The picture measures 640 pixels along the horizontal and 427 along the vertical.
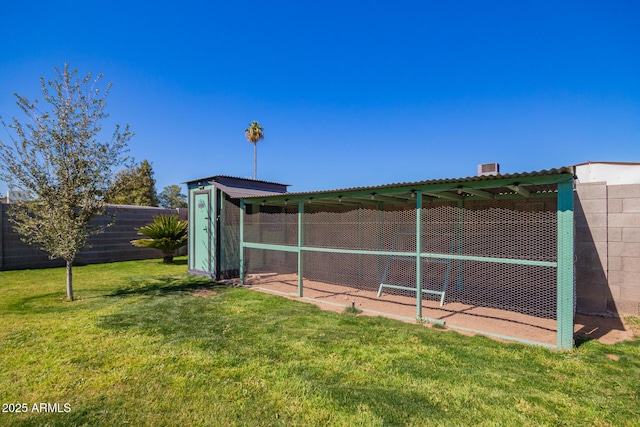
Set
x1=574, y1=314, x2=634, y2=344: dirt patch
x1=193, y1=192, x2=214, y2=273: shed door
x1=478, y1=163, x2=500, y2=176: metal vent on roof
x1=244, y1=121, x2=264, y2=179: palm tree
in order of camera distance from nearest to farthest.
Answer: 1. x1=574, y1=314, x2=634, y2=344: dirt patch
2. x1=478, y1=163, x2=500, y2=176: metal vent on roof
3. x1=193, y1=192, x2=214, y2=273: shed door
4. x1=244, y1=121, x2=264, y2=179: palm tree

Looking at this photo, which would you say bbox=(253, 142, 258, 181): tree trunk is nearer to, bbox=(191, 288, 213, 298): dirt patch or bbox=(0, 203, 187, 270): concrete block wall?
bbox=(0, 203, 187, 270): concrete block wall

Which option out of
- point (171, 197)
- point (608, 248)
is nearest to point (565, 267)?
point (608, 248)

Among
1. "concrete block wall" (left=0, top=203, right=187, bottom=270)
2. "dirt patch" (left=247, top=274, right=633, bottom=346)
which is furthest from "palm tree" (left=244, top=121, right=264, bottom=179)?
"dirt patch" (left=247, top=274, right=633, bottom=346)

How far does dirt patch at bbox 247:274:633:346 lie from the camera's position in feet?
12.8

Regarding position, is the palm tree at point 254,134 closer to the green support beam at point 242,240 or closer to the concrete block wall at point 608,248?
the green support beam at point 242,240

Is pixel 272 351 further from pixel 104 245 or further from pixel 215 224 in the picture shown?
pixel 104 245

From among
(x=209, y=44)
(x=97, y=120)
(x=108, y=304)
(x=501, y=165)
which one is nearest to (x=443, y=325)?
(x=501, y=165)

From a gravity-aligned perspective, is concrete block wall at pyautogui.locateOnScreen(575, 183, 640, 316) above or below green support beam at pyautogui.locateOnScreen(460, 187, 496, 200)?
below

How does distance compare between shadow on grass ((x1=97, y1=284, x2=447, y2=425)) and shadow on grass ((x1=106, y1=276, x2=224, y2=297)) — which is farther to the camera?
shadow on grass ((x1=106, y1=276, x2=224, y2=297))

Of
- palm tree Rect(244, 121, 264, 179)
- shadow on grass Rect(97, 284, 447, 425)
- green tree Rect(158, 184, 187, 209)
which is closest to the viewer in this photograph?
shadow on grass Rect(97, 284, 447, 425)

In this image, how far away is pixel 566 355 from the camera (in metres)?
3.18

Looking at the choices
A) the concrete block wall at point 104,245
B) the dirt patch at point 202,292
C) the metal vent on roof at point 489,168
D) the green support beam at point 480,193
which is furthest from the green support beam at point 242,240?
the metal vent on roof at point 489,168

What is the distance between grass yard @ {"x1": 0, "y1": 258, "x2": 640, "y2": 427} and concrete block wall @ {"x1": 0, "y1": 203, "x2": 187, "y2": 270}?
4606 mm

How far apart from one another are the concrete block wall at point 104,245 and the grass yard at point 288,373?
181 inches
